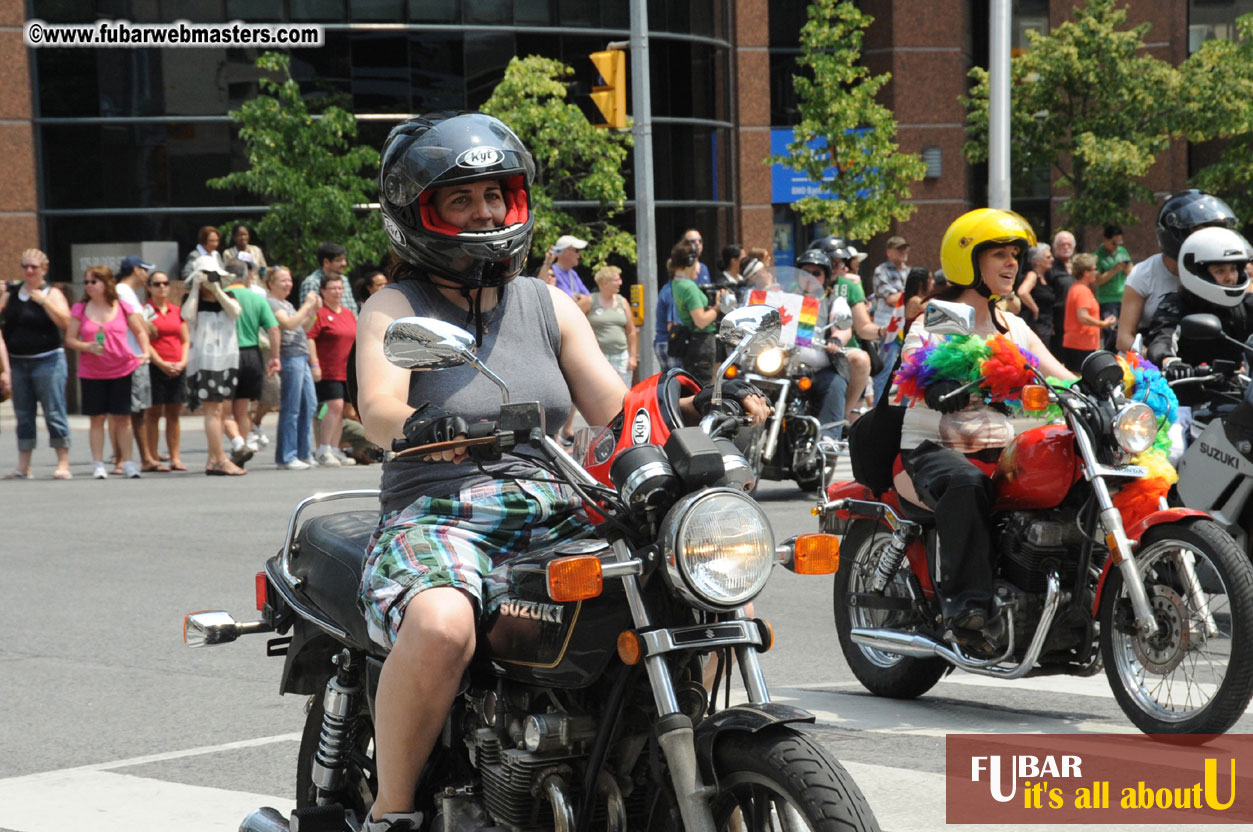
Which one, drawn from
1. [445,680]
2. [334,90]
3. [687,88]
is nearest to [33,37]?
[334,90]

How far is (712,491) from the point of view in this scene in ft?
10.7

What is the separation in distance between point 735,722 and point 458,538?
3.02ft

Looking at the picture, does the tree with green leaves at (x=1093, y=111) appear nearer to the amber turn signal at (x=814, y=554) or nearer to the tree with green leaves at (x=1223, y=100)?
the tree with green leaves at (x=1223, y=100)

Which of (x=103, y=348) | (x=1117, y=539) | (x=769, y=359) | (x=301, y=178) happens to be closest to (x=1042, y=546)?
(x=1117, y=539)

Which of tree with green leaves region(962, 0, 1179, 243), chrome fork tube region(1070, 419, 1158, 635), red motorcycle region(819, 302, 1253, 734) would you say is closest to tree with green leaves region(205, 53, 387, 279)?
tree with green leaves region(962, 0, 1179, 243)

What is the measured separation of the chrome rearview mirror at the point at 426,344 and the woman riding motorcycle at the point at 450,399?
18cm

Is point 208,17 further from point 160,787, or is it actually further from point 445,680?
point 445,680

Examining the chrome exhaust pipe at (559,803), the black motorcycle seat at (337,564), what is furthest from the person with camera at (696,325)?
the chrome exhaust pipe at (559,803)

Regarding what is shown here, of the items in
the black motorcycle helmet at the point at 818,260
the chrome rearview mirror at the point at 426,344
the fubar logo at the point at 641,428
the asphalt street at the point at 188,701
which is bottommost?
the asphalt street at the point at 188,701

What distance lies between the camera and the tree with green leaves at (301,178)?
88.1 ft

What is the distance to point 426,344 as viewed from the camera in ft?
10.9

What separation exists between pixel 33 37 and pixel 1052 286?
18.6 metres

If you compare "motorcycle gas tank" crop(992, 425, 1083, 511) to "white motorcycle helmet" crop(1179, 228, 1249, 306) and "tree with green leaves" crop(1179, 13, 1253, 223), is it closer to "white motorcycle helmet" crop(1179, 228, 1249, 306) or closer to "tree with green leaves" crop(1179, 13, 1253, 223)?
"white motorcycle helmet" crop(1179, 228, 1249, 306)

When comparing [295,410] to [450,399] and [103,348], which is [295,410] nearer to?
[103,348]
